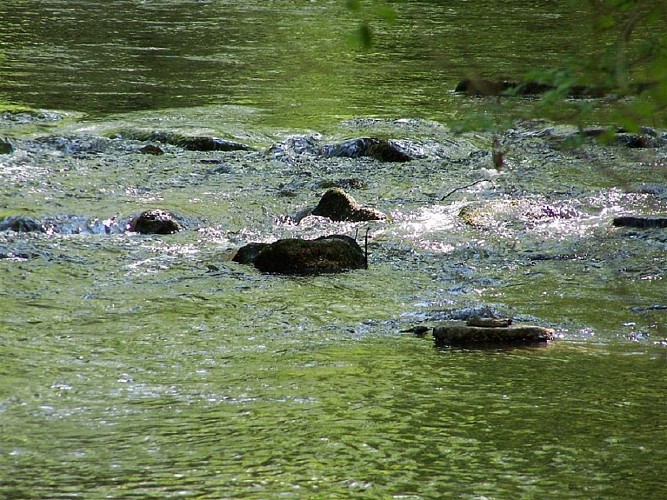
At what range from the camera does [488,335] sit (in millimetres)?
7344

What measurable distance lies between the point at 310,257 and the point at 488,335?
236 cm

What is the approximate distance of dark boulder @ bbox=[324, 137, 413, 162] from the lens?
541 inches

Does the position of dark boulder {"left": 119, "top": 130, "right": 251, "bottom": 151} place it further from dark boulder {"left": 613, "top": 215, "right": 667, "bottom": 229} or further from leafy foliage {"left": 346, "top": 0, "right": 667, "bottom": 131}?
leafy foliage {"left": 346, "top": 0, "right": 667, "bottom": 131}

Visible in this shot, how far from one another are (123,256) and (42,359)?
2855mm

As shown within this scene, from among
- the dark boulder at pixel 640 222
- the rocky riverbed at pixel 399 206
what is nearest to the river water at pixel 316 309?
the rocky riverbed at pixel 399 206

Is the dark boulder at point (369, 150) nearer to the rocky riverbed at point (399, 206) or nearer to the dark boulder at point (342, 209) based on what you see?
the rocky riverbed at point (399, 206)

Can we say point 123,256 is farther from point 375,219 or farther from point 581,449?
point 581,449

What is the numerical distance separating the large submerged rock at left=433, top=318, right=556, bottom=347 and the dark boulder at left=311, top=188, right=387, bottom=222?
3.71 m

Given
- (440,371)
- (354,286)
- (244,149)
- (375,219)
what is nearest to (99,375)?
(440,371)

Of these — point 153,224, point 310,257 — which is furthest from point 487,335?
point 153,224

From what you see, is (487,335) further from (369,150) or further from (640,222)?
(369,150)

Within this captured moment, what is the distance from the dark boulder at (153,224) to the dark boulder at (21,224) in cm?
77

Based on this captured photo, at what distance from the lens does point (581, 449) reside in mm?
5480

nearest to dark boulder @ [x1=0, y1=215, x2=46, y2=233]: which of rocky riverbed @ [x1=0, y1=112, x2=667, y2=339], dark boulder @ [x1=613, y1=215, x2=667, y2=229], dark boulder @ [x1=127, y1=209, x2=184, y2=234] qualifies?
rocky riverbed @ [x1=0, y1=112, x2=667, y2=339]
